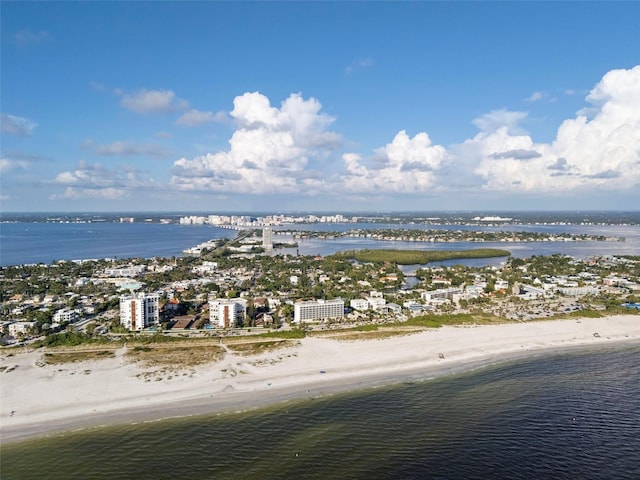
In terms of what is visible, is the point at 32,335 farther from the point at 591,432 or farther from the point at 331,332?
the point at 591,432

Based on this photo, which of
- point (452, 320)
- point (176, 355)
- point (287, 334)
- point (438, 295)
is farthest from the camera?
point (438, 295)

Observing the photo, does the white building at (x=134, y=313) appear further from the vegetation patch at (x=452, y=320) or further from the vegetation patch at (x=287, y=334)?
the vegetation patch at (x=452, y=320)

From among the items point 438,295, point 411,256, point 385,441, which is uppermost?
point 411,256

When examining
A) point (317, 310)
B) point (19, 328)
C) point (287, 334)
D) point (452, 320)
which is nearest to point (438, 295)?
point (452, 320)

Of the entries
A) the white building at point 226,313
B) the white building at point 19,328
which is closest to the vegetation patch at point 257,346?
the white building at point 226,313

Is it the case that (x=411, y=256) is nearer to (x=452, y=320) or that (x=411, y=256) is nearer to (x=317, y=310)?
(x=452, y=320)

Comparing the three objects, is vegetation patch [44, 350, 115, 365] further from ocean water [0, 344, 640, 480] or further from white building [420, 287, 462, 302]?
white building [420, 287, 462, 302]

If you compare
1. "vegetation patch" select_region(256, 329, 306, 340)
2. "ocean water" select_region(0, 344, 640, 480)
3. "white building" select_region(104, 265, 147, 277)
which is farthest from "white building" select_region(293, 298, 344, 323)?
"white building" select_region(104, 265, 147, 277)
